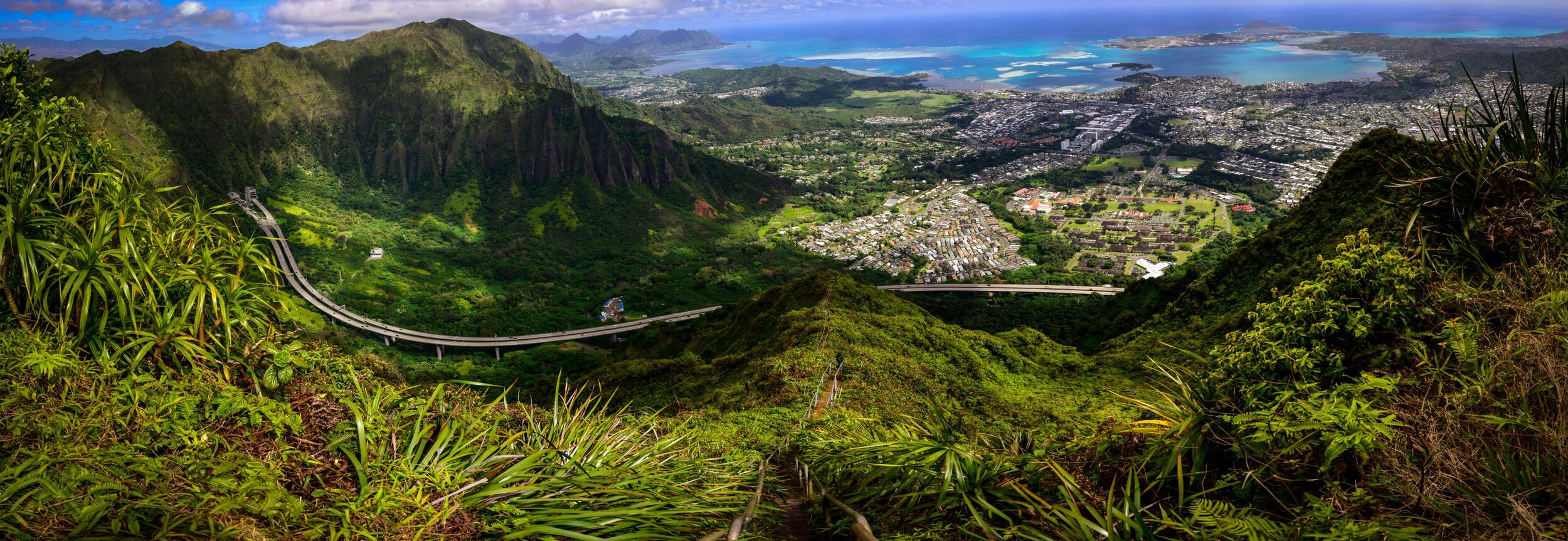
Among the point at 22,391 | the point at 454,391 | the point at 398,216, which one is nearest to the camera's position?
the point at 22,391

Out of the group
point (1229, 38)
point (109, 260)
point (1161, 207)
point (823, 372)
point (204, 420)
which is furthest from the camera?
point (1229, 38)

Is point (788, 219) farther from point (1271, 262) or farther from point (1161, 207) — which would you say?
point (1271, 262)

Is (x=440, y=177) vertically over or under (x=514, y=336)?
over

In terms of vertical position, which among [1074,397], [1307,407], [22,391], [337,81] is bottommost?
[1074,397]

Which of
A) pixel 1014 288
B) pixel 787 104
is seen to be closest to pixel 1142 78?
pixel 787 104

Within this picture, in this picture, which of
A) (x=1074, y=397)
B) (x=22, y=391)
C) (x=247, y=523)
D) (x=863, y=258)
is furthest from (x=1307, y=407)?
(x=863, y=258)

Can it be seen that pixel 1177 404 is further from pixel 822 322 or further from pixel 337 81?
pixel 337 81

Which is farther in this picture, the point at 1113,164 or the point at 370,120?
the point at 370,120
